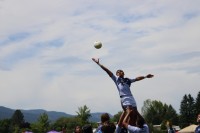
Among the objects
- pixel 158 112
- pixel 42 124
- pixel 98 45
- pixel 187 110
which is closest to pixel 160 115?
pixel 158 112

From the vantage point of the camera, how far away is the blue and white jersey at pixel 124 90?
43.9 feet

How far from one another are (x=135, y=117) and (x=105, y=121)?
3.01 meters

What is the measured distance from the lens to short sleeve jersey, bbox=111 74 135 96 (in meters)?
13.5

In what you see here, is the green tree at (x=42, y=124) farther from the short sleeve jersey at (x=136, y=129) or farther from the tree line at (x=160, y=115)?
the short sleeve jersey at (x=136, y=129)

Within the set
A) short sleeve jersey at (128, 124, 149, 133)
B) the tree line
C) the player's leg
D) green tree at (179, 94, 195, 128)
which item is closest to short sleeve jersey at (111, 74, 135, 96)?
the player's leg

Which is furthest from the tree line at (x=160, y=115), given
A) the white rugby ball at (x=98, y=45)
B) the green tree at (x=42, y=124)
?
the white rugby ball at (x=98, y=45)

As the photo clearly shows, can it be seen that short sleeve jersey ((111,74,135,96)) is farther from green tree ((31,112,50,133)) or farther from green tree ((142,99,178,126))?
green tree ((142,99,178,126))

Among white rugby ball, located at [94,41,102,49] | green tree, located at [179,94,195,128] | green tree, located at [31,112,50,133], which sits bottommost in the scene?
white rugby ball, located at [94,41,102,49]

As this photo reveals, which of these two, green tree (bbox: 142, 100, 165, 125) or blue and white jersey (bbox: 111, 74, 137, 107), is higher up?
green tree (bbox: 142, 100, 165, 125)

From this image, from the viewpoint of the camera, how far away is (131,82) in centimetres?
1380

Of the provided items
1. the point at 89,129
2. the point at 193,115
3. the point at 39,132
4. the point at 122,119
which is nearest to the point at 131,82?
the point at 122,119

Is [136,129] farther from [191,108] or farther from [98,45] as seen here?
[191,108]

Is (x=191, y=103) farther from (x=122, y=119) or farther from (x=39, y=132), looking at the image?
(x=122, y=119)

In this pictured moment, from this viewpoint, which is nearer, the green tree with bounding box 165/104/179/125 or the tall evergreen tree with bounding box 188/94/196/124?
the tall evergreen tree with bounding box 188/94/196/124
